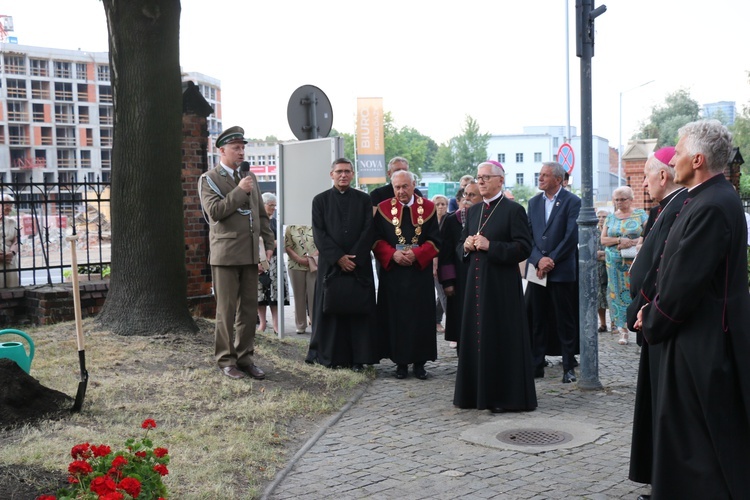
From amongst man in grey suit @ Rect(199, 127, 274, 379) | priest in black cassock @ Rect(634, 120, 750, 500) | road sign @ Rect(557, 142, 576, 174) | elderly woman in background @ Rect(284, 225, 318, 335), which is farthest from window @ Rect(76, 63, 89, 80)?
priest in black cassock @ Rect(634, 120, 750, 500)

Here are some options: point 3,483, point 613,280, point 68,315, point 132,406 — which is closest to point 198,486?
point 3,483

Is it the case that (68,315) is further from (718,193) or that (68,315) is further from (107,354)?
Result: (718,193)

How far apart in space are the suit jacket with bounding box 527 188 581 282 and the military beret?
3.18 m

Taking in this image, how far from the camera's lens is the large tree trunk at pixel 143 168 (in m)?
9.17

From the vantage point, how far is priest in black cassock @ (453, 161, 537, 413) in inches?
298

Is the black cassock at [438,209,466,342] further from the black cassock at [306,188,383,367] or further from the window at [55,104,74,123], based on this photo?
the window at [55,104,74,123]

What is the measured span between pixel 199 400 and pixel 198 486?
7.01 ft

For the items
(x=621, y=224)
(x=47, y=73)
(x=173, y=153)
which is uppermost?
(x=47, y=73)

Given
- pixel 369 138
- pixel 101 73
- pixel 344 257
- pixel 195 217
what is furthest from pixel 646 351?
pixel 101 73

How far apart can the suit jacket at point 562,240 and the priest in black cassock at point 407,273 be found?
1.14 m

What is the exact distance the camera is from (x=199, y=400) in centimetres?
725

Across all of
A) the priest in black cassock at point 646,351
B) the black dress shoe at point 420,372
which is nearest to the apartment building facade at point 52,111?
the black dress shoe at point 420,372

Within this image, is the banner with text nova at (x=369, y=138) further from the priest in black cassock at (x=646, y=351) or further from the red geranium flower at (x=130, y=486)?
the red geranium flower at (x=130, y=486)

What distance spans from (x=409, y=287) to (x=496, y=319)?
159 centimetres
